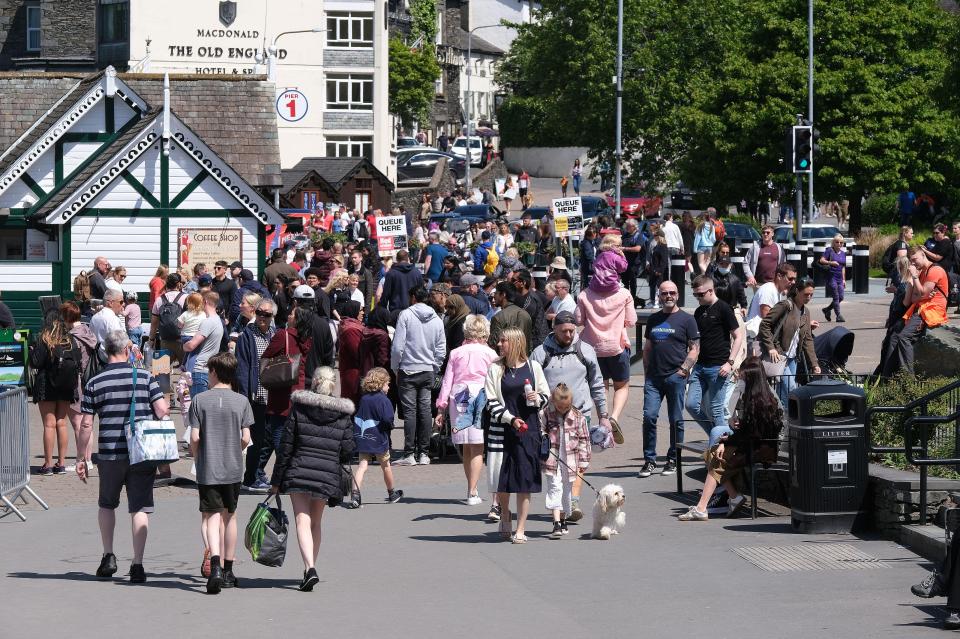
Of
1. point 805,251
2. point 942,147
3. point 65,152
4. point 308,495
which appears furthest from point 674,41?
point 308,495

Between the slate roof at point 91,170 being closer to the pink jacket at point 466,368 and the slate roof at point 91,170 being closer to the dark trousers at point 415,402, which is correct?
the dark trousers at point 415,402

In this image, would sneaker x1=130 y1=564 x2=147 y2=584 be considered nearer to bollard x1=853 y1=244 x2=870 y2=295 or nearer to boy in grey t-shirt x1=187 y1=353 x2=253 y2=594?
boy in grey t-shirt x1=187 y1=353 x2=253 y2=594

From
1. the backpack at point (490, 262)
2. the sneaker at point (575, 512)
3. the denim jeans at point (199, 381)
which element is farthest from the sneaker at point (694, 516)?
the backpack at point (490, 262)

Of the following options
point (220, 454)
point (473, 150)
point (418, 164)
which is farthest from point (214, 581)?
point (473, 150)

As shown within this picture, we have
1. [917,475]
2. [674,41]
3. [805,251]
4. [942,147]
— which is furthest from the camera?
[674,41]

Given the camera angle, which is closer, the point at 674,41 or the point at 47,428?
the point at 47,428

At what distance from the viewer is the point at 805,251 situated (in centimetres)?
3406

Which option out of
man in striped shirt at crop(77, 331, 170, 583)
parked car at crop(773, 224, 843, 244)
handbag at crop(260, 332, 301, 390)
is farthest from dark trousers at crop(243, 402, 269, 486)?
parked car at crop(773, 224, 843, 244)

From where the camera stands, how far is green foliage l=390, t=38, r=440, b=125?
286 feet

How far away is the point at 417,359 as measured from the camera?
16.3 metres

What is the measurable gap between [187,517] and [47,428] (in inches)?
112

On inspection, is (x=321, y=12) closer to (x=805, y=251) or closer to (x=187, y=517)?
(x=805, y=251)

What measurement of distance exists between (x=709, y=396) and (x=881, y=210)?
45220mm

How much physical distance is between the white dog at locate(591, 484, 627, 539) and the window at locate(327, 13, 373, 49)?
196ft
